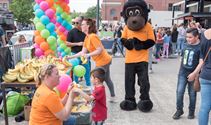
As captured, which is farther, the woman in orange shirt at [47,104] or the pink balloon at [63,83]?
the pink balloon at [63,83]

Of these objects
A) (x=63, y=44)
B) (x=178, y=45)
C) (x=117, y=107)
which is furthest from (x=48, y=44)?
(x=178, y=45)

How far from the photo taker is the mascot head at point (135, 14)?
570 centimetres

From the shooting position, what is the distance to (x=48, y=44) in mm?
7488

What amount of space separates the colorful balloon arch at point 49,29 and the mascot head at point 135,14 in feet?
7.65

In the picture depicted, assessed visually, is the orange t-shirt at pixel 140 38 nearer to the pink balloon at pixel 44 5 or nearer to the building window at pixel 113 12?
the pink balloon at pixel 44 5

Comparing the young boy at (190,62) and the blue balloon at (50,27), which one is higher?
the blue balloon at (50,27)

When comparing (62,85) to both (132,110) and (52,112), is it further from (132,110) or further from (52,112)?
(132,110)

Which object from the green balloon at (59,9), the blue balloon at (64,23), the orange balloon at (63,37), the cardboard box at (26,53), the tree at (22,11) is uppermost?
the tree at (22,11)

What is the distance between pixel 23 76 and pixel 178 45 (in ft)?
40.5

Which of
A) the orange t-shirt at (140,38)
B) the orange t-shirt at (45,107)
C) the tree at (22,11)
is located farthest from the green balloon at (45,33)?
the tree at (22,11)

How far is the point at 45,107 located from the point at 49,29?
4.81 metres

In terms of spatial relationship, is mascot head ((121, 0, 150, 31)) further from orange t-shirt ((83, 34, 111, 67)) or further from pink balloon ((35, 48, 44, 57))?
pink balloon ((35, 48, 44, 57))

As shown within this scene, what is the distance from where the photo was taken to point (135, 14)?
5867 millimetres

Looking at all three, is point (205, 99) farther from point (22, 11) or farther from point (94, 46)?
point (22, 11)
